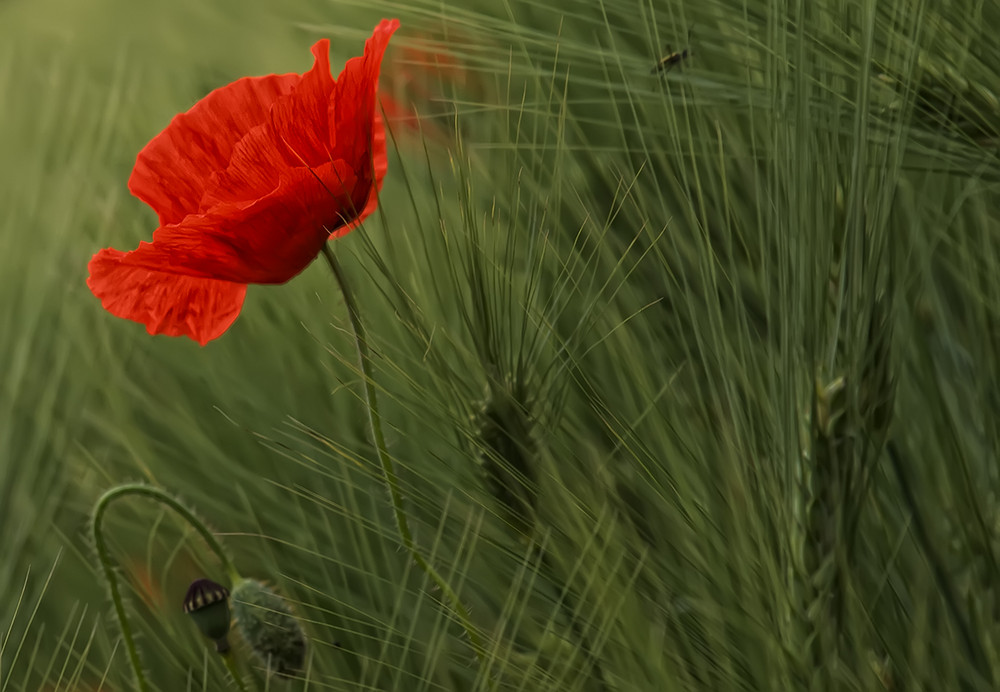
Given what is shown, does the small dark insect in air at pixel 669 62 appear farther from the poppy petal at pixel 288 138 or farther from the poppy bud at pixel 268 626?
the poppy bud at pixel 268 626

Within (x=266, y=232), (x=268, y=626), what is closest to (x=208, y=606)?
(x=268, y=626)

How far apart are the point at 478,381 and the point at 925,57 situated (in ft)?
0.51

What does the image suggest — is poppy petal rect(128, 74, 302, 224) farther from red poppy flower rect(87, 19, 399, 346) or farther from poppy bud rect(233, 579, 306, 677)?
poppy bud rect(233, 579, 306, 677)

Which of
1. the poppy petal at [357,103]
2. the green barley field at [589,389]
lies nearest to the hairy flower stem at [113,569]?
the green barley field at [589,389]

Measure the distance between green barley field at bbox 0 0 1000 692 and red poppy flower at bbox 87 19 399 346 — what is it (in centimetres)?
3

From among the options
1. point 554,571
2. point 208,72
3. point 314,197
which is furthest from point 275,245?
point 208,72

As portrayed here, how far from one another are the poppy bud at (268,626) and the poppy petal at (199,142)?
13 cm

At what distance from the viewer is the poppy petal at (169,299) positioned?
36cm

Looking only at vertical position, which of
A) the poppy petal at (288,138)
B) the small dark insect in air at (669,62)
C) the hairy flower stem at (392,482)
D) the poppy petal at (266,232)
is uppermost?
the small dark insect in air at (669,62)

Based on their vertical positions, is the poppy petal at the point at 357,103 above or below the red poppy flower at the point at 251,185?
above

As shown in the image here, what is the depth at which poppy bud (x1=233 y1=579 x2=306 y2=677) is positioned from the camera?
0.34 metres

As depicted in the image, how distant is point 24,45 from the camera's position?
0.79 meters

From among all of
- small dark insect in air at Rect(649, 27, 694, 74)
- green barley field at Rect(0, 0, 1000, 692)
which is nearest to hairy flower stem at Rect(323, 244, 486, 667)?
green barley field at Rect(0, 0, 1000, 692)

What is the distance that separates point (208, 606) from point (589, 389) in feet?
0.47
